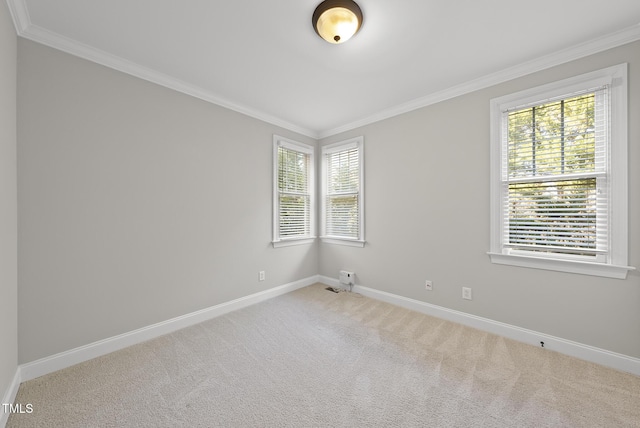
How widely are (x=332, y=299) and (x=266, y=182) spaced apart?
1.82m

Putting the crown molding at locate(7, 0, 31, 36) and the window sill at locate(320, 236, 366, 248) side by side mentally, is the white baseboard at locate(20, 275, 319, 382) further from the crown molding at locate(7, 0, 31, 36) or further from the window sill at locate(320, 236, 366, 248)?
the crown molding at locate(7, 0, 31, 36)

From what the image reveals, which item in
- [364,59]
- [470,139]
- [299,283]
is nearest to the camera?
[364,59]

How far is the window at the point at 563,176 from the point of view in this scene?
196 centimetres

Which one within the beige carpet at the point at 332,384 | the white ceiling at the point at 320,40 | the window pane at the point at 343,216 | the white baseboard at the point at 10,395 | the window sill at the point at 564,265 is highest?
the white ceiling at the point at 320,40

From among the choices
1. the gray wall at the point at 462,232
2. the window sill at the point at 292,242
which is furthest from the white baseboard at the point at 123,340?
the gray wall at the point at 462,232

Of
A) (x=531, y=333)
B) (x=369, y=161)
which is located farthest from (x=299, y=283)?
(x=531, y=333)

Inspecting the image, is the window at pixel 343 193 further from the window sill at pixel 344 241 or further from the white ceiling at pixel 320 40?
the white ceiling at pixel 320 40

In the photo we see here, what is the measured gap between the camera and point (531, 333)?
2.31m

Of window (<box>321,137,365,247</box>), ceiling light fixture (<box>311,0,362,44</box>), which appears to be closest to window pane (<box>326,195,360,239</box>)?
window (<box>321,137,365,247</box>)

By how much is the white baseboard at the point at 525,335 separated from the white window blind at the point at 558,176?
2.50 feet

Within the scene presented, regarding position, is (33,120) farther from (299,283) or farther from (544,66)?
(544,66)

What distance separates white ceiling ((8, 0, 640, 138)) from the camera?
1696mm

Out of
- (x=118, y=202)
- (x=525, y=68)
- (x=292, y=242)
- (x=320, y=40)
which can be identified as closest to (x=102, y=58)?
(x=118, y=202)

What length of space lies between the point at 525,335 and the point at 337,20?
10.0 feet
